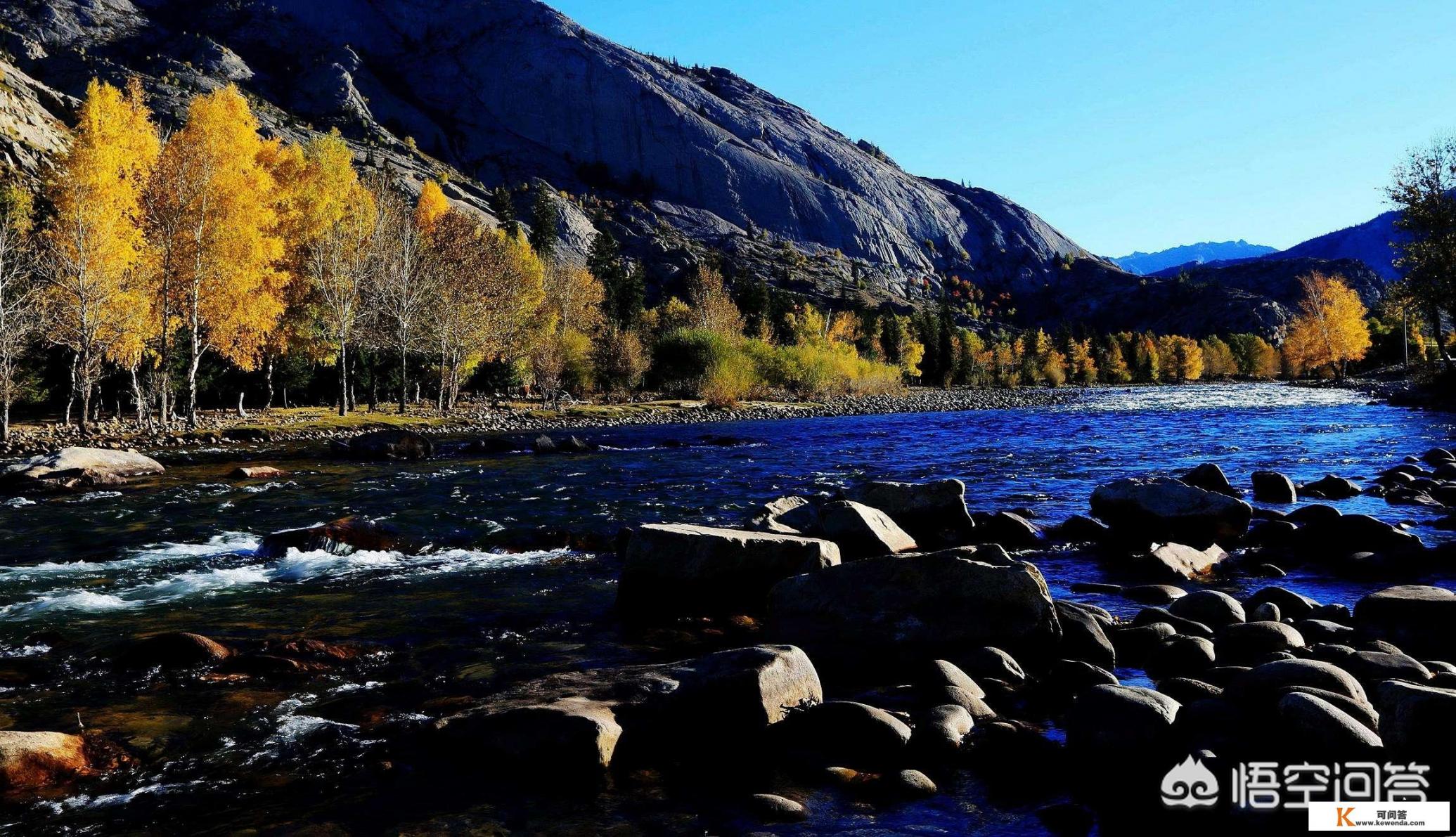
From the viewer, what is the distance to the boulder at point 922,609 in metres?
7.37

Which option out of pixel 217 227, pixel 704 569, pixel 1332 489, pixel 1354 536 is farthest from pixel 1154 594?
pixel 217 227

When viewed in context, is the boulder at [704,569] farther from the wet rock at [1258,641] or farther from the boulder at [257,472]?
the boulder at [257,472]

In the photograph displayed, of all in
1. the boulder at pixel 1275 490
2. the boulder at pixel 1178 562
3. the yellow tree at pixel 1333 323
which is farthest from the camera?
the yellow tree at pixel 1333 323

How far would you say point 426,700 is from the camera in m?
6.61

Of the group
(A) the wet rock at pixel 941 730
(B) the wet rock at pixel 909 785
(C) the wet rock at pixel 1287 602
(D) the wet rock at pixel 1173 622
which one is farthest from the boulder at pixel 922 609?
(C) the wet rock at pixel 1287 602

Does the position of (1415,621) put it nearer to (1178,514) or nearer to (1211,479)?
(1178,514)

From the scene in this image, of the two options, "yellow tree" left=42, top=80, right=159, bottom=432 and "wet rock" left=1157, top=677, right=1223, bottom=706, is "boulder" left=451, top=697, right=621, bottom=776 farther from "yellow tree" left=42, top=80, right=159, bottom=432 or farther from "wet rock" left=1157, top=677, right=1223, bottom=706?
"yellow tree" left=42, top=80, right=159, bottom=432

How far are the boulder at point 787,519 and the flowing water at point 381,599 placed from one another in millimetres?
2471

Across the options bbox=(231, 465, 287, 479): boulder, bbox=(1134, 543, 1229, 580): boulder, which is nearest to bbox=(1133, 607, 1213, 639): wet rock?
bbox=(1134, 543, 1229, 580): boulder

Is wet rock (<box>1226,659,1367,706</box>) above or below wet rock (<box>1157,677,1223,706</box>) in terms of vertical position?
above

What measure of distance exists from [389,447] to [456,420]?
1631cm

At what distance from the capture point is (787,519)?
12.9 m

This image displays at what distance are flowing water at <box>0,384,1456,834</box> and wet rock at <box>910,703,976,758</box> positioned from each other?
16.5 inches

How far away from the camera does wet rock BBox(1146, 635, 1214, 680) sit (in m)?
6.89
